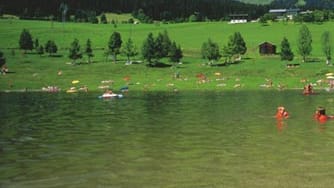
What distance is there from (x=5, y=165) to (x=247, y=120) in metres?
28.3

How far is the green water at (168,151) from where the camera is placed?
25.1 metres

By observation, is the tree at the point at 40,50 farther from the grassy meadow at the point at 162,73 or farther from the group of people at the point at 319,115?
A: the group of people at the point at 319,115

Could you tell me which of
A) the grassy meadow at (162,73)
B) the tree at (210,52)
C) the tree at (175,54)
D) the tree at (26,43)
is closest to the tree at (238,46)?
the grassy meadow at (162,73)

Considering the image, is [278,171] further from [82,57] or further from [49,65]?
[82,57]

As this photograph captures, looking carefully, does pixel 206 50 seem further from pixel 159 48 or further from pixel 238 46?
pixel 159 48

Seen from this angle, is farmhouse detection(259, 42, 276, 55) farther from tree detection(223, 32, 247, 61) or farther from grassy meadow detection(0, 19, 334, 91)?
tree detection(223, 32, 247, 61)

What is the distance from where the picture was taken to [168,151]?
109ft

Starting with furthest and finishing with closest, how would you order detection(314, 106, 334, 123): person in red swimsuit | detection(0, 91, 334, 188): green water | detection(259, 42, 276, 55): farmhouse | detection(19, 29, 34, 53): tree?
detection(19, 29, 34, 53): tree → detection(259, 42, 276, 55): farmhouse → detection(314, 106, 334, 123): person in red swimsuit → detection(0, 91, 334, 188): green water

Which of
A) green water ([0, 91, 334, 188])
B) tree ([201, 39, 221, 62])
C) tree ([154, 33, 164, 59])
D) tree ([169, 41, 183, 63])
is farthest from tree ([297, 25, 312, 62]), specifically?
green water ([0, 91, 334, 188])

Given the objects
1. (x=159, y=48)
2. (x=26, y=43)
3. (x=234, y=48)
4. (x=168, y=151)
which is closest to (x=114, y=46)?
(x=159, y=48)

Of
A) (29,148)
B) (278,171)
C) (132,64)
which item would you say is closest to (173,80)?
(132,64)

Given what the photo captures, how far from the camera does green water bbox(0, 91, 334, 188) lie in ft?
82.4

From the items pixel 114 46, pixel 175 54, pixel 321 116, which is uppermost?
pixel 114 46

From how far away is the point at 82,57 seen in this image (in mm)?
178375
